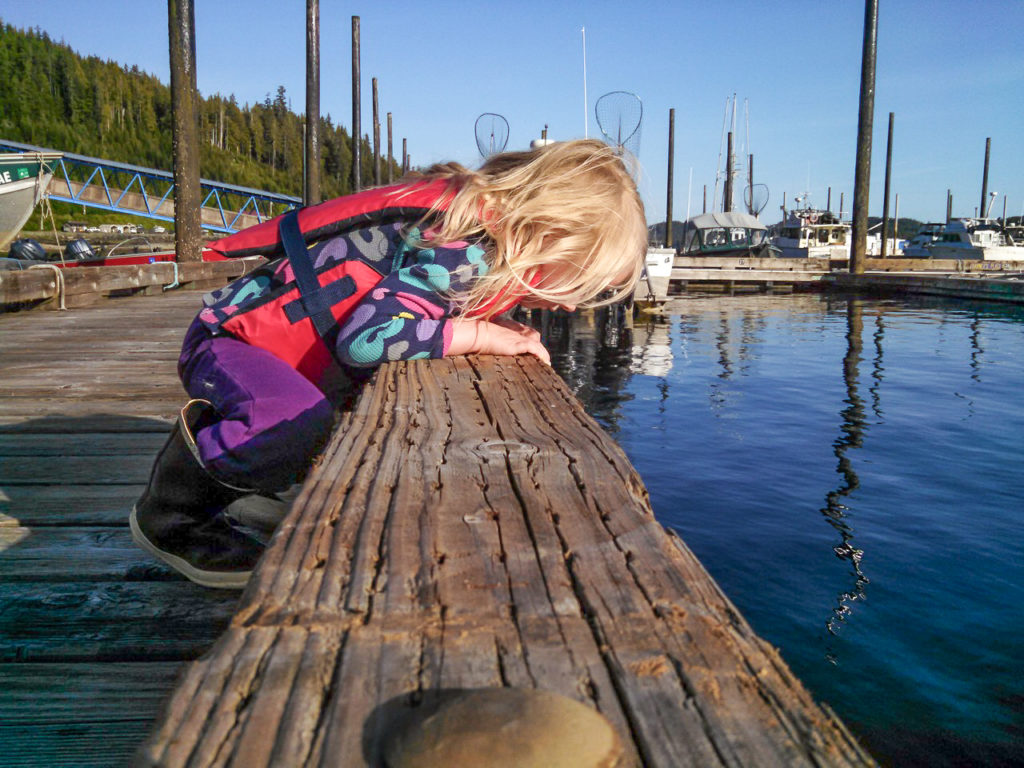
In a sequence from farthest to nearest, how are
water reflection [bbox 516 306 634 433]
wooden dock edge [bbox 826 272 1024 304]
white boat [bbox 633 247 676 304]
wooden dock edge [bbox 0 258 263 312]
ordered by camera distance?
wooden dock edge [bbox 826 272 1024 304], white boat [bbox 633 247 676 304], water reflection [bbox 516 306 634 433], wooden dock edge [bbox 0 258 263 312]

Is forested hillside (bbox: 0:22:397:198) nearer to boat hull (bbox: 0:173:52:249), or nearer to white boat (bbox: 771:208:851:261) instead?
white boat (bbox: 771:208:851:261)

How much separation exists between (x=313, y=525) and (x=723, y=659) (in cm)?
54

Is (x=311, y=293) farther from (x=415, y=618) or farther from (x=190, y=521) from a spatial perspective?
(x=415, y=618)

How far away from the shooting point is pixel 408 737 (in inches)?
25.2

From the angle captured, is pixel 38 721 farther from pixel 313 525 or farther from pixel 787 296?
pixel 787 296

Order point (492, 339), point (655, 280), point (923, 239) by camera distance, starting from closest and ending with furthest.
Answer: point (492, 339) → point (655, 280) → point (923, 239)

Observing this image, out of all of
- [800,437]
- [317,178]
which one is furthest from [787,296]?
[800,437]

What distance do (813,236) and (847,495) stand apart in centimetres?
3956

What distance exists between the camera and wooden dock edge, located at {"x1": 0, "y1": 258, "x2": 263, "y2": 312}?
7.39 metres

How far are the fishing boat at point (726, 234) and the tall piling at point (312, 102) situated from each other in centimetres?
2174

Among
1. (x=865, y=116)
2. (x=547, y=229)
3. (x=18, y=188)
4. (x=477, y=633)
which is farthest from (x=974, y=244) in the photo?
(x=477, y=633)

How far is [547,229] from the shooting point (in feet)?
6.70

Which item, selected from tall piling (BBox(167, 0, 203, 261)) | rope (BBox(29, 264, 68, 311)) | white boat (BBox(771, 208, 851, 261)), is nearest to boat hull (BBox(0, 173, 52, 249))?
tall piling (BBox(167, 0, 203, 261))

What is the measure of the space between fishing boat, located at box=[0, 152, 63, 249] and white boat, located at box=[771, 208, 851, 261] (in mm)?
33586
